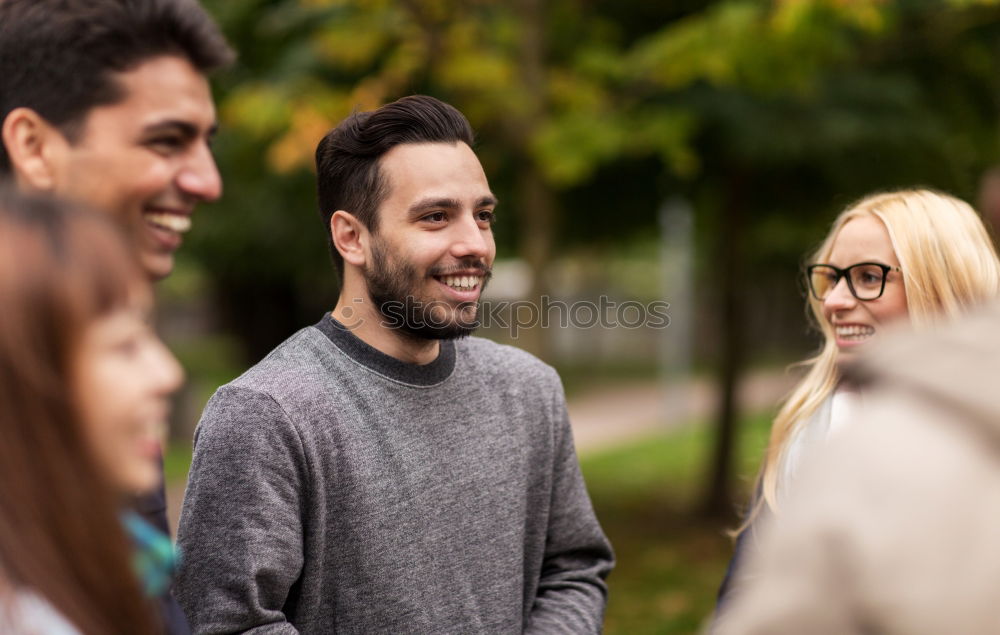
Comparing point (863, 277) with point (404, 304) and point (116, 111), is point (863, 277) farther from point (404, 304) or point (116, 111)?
point (116, 111)

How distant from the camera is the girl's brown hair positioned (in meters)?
1.09

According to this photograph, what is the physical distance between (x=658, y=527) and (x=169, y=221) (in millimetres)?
7269

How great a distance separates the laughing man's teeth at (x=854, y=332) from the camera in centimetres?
248

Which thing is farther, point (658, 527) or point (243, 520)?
point (658, 527)

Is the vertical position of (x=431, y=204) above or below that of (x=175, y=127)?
below

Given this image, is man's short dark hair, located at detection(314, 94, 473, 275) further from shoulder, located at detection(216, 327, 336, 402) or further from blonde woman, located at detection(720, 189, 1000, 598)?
blonde woman, located at detection(720, 189, 1000, 598)

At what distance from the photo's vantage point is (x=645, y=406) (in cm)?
1742

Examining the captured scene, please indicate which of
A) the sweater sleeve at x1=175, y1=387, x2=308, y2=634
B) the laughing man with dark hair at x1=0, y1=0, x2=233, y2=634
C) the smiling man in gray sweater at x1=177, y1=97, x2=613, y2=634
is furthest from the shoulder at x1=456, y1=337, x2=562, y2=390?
the laughing man with dark hair at x1=0, y1=0, x2=233, y2=634

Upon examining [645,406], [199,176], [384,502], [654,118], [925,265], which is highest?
[654,118]

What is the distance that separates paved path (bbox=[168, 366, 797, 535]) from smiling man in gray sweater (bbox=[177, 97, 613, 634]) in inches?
→ 406

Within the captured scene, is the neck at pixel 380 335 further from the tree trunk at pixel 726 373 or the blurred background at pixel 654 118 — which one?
the tree trunk at pixel 726 373

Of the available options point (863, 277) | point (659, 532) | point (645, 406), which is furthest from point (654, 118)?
point (645, 406)

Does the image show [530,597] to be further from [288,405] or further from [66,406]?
[66,406]

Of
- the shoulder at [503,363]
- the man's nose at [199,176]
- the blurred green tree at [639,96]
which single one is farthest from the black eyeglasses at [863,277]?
the blurred green tree at [639,96]
